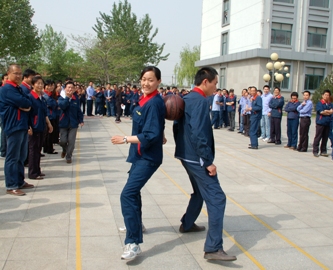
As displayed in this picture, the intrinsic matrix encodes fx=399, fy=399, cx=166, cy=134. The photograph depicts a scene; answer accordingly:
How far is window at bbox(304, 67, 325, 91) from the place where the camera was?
36375 mm

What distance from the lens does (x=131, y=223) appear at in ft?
12.8

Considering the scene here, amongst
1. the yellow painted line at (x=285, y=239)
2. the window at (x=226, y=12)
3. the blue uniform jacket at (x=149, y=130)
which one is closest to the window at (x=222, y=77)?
the window at (x=226, y=12)

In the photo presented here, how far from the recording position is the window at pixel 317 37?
1409 inches

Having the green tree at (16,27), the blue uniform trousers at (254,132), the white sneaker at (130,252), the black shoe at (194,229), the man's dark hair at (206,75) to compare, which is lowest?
the black shoe at (194,229)

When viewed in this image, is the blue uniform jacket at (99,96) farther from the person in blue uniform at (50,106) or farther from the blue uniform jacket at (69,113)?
the blue uniform jacket at (69,113)

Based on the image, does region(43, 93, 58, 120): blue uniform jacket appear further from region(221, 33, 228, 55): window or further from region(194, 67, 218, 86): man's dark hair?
region(221, 33, 228, 55): window

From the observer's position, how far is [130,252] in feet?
12.7

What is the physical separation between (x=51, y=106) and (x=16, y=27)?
14324 mm

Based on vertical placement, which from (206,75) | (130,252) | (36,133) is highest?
(206,75)

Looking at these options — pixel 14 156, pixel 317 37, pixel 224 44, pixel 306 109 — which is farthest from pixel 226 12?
pixel 14 156

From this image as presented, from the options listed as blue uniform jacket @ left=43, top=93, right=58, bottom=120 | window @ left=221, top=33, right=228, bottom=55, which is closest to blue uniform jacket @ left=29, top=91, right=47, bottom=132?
blue uniform jacket @ left=43, top=93, right=58, bottom=120

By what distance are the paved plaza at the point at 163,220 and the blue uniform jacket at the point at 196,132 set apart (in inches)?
41.0

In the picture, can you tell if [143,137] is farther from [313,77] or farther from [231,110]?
[313,77]

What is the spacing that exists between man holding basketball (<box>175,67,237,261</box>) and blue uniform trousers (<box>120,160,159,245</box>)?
1.46ft
